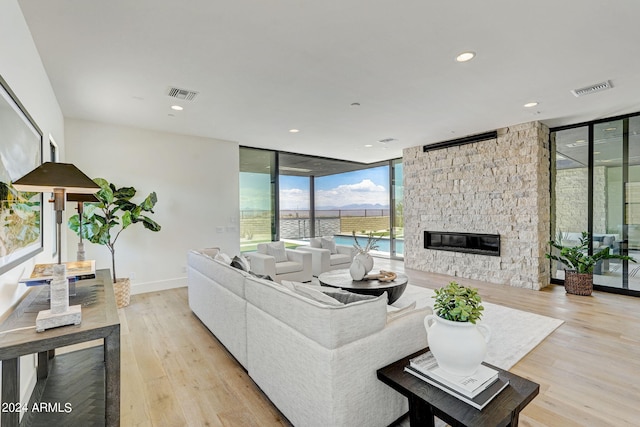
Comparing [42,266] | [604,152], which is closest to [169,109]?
[42,266]

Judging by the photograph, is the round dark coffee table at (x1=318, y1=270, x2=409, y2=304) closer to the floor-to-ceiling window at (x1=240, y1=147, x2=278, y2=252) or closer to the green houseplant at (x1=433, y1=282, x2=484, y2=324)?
the green houseplant at (x1=433, y1=282, x2=484, y2=324)

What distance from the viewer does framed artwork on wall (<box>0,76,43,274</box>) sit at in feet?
5.42

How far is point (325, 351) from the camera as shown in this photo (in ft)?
5.30

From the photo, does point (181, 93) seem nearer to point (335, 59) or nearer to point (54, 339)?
point (335, 59)

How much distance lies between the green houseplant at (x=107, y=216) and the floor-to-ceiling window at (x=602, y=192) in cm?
717

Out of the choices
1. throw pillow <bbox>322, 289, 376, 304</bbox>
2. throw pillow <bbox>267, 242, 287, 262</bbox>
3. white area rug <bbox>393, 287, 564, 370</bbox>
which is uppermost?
throw pillow <bbox>322, 289, 376, 304</bbox>

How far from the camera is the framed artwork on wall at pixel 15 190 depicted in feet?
5.42

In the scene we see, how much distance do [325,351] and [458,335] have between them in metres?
0.69

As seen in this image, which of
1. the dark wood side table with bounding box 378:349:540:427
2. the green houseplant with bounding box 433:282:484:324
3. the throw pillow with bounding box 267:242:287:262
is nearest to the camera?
the dark wood side table with bounding box 378:349:540:427

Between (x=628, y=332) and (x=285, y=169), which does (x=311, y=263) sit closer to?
(x=285, y=169)

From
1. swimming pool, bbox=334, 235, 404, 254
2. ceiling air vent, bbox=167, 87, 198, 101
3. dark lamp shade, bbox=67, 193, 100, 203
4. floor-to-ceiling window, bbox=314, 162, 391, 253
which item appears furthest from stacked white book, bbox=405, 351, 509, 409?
floor-to-ceiling window, bbox=314, 162, 391, 253

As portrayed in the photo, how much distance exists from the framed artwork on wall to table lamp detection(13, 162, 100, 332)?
0.14 m

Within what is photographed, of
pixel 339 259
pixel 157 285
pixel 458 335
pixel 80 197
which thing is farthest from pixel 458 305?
pixel 157 285

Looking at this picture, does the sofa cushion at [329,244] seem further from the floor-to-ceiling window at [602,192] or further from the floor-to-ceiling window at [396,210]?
the floor-to-ceiling window at [602,192]
